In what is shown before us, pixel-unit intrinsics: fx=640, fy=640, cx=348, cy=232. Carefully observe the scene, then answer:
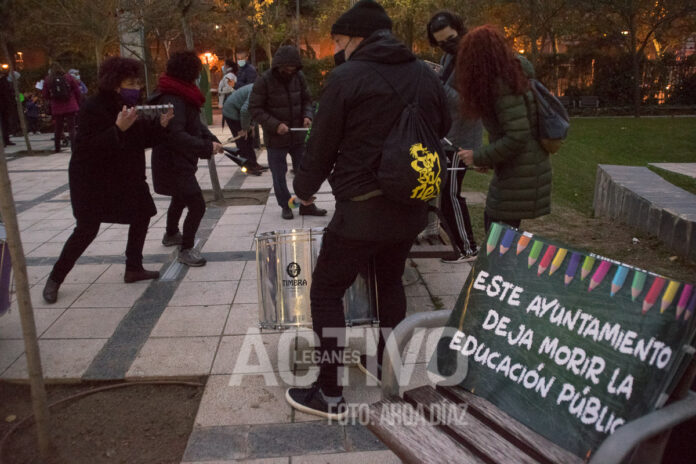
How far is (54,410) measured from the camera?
133 inches

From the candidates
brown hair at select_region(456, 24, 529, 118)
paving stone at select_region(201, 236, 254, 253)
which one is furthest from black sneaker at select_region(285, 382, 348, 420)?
paving stone at select_region(201, 236, 254, 253)

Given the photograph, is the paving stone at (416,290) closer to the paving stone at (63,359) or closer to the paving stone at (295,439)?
the paving stone at (295,439)

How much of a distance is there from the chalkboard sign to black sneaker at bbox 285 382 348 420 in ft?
2.53

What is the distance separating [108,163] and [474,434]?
351 cm

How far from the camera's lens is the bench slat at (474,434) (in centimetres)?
207

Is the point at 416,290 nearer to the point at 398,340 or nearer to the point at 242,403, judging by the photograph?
the point at 242,403

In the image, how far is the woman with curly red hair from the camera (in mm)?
3857

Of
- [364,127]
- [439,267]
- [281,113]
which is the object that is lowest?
[439,267]

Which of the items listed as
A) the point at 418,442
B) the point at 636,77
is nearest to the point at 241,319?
the point at 418,442

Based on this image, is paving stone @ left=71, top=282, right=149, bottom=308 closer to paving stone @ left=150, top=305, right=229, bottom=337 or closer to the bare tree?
paving stone @ left=150, top=305, right=229, bottom=337

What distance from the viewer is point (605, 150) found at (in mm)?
13641

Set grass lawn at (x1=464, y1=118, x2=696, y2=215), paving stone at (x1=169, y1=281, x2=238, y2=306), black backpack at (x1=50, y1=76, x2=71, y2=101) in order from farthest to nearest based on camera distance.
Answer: black backpack at (x1=50, y1=76, x2=71, y2=101)
grass lawn at (x1=464, y1=118, x2=696, y2=215)
paving stone at (x1=169, y1=281, x2=238, y2=306)

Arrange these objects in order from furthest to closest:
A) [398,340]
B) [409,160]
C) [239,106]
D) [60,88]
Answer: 1. [60,88]
2. [239,106]
3. [409,160]
4. [398,340]

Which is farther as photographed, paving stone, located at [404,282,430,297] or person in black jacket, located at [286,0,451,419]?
paving stone, located at [404,282,430,297]
